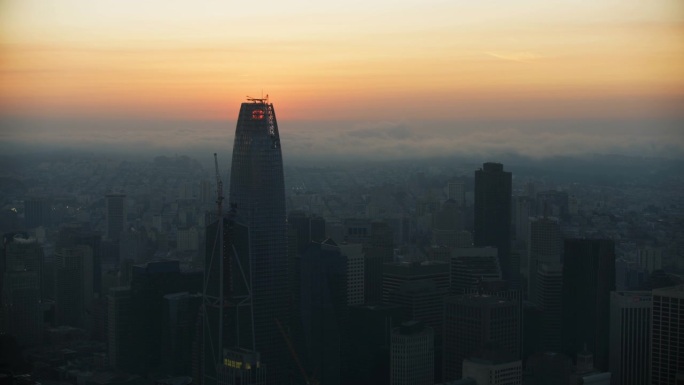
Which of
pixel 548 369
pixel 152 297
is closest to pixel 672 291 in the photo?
pixel 548 369

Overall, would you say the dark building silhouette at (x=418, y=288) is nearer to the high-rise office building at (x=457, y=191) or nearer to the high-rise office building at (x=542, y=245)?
the high-rise office building at (x=457, y=191)

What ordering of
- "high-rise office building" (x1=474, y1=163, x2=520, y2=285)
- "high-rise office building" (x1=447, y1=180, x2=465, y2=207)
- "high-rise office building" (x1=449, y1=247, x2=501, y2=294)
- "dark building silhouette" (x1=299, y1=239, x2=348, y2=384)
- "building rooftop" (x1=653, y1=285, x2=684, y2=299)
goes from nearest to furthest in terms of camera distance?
"building rooftop" (x1=653, y1=285, x2=684, y2=299)
"dark building silhouette" (x1=299, y1=239, x2=348, y2=384)
"high-rise office building" (x1=449, y1=247, x2=501, y2=294)
"high-rise office building" (x1=474, y1=163, x2=520, y2=285)
"high-rise office building" (x1=447, y1=180, x2=465, y2=207)

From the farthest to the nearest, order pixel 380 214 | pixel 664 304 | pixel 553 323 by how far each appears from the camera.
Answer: pixel 380 214 → pixel 553 323 → pixel 664 304

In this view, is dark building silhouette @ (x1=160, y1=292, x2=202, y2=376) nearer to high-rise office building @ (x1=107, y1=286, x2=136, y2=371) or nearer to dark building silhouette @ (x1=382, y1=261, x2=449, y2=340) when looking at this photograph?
high-rise office building @ (x1=107, y1=286, x2=136, y2=371)

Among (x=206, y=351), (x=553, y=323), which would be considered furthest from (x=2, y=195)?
(x=553, y=323)

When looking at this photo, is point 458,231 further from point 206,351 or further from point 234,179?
point 206,351

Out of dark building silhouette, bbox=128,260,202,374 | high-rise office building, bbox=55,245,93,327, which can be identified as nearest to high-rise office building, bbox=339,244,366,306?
dark building silhouette, bbox=128,260,202,374

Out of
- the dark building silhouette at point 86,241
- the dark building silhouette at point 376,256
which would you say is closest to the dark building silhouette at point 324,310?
the dark building silhouette at point 376,256

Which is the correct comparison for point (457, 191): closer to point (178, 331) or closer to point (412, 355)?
point (412, 355)
